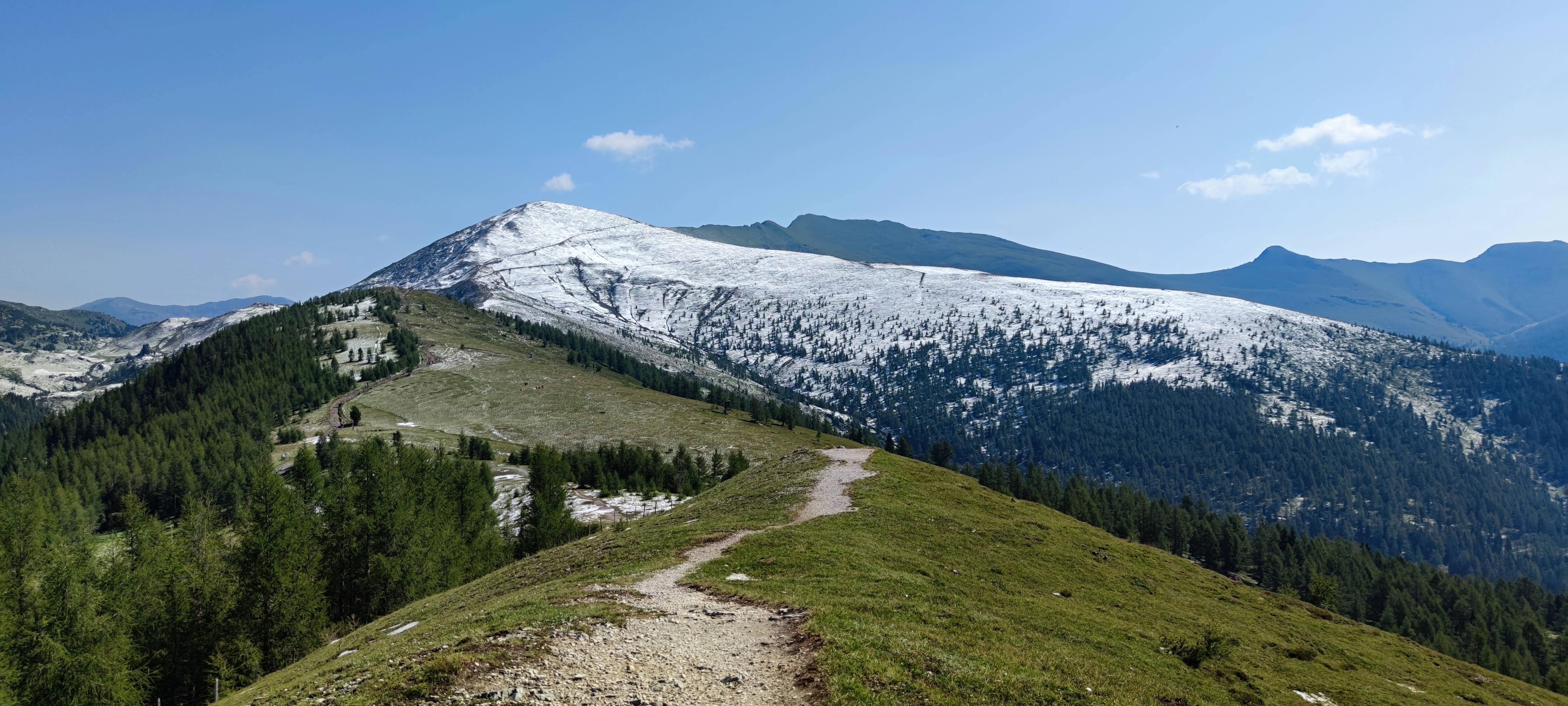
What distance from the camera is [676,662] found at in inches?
880

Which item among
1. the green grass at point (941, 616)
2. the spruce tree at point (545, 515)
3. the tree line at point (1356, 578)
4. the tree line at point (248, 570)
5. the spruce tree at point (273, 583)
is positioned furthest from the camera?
the tree line at point (1356, 578)

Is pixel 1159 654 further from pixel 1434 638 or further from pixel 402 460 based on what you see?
pixel 1434 638

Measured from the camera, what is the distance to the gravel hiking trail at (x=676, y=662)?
19.5 meters

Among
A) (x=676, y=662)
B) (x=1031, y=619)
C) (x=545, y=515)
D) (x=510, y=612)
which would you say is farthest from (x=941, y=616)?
(x=545, y=515)

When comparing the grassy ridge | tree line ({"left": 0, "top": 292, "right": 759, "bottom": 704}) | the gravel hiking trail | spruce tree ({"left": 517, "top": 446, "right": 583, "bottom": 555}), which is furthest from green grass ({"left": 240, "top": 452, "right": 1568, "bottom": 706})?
spruce tree ({"left": 517, "top": 446, "right": 583, "bottom": 555})

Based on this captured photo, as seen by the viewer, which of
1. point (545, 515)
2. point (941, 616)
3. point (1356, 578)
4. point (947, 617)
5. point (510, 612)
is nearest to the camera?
point (510, 612)

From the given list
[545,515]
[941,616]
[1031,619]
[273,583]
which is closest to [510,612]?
[941,616]

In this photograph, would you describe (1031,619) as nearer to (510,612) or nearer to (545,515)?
(510,612)

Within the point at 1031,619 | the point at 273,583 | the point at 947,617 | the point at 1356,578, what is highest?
the point at 947,617

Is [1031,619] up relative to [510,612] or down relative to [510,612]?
down

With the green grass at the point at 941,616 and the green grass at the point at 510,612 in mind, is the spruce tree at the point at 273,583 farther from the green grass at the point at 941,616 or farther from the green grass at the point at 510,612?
the green grass at the point at 941,616

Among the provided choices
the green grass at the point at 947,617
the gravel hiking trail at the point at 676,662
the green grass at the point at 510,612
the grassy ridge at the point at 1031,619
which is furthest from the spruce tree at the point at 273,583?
the gravel hiking trail at the point at 676,662

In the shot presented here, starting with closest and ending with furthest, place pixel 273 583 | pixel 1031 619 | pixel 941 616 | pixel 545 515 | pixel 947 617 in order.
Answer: pixel 941 616 → pixel 947 617 → pixel 1031 619 → pixel 273 583 → pixel 545 515

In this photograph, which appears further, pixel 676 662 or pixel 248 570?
pixel 248 570
